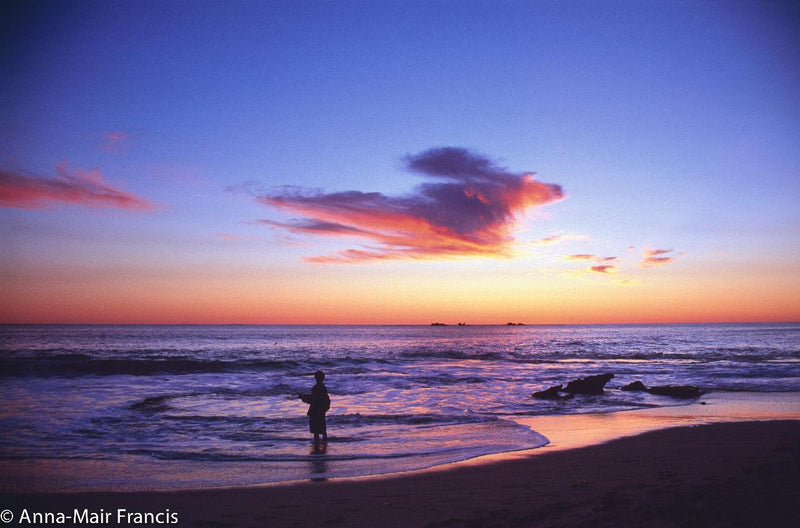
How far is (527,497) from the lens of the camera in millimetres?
6867

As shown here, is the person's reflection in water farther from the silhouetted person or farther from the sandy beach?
the sandy beach

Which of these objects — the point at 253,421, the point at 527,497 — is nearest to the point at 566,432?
the point at 527,497

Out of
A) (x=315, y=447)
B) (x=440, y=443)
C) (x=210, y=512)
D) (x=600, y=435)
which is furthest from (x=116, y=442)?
(x=600, y=435)

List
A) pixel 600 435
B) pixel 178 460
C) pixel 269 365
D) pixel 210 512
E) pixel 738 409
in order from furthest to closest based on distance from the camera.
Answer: pixel 269 365 → pixel 738 409 → pixel 600 435 → pixel 178 460 → pixel 210 512

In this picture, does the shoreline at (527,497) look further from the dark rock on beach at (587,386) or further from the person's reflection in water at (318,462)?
the dark rock on beach at (587,386)

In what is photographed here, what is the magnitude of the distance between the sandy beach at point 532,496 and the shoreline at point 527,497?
16 mm

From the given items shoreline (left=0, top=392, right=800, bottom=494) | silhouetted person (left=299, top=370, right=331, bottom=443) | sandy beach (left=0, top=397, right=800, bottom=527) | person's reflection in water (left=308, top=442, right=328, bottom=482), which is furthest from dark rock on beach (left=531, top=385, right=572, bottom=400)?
person's reflection in water (left=308, top=442, right=328, bottom=482)

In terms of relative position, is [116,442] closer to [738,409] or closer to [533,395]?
[533,395]

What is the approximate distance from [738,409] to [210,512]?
18285 mm

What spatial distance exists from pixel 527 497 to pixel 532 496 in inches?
3.7

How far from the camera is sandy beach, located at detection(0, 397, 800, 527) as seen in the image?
5.84 meters

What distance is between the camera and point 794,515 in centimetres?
548

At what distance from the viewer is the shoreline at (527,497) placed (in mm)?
5836

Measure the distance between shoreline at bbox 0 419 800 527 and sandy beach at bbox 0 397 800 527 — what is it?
0.05 feet
